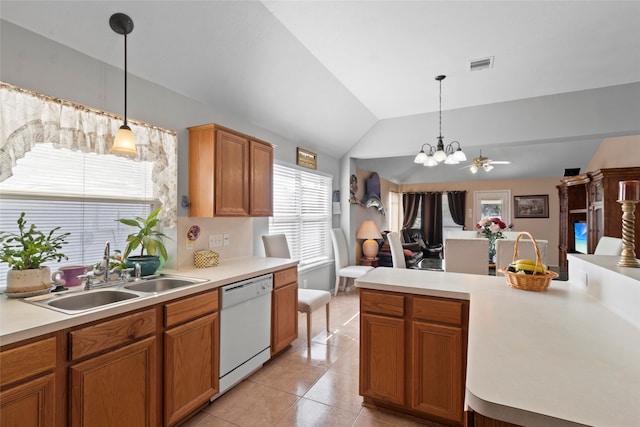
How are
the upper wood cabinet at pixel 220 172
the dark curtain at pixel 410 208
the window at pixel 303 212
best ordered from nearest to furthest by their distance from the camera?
1. the upper wood cabinet at pixel 220 172
2. the window at pixel 303 212
3. the dark curtain at pixel 410 208

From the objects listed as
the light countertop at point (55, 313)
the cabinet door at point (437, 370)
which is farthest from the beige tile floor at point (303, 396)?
the light countertop at point (55, 313)

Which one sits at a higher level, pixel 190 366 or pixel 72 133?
pixel 72 133

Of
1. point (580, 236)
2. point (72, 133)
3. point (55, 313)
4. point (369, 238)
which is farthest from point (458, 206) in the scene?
point (55, 313)

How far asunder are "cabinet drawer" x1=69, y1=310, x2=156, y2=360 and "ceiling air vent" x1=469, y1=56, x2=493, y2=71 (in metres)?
3.32

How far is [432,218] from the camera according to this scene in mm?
8641

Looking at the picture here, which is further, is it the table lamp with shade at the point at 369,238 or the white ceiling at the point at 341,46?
the table lamp with shade at the point at 369,238

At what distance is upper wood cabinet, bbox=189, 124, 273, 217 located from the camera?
2.44 meters

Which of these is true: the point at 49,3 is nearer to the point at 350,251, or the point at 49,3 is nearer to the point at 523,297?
the point at 523,297

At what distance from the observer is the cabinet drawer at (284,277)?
267 centimetres

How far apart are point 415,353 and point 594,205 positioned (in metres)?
4.46

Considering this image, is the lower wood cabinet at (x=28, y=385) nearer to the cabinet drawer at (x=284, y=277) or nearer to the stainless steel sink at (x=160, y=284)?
the stainless steel sink at (x=160, y=284)

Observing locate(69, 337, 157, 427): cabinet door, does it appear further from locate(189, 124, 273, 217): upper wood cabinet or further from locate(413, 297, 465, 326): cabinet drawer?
locate(413, 297, 465, 326): cabinet drawer

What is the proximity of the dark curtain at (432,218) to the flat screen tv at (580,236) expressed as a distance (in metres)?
3.32

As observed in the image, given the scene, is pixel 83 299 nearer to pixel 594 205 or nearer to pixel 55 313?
pixel 55 313
